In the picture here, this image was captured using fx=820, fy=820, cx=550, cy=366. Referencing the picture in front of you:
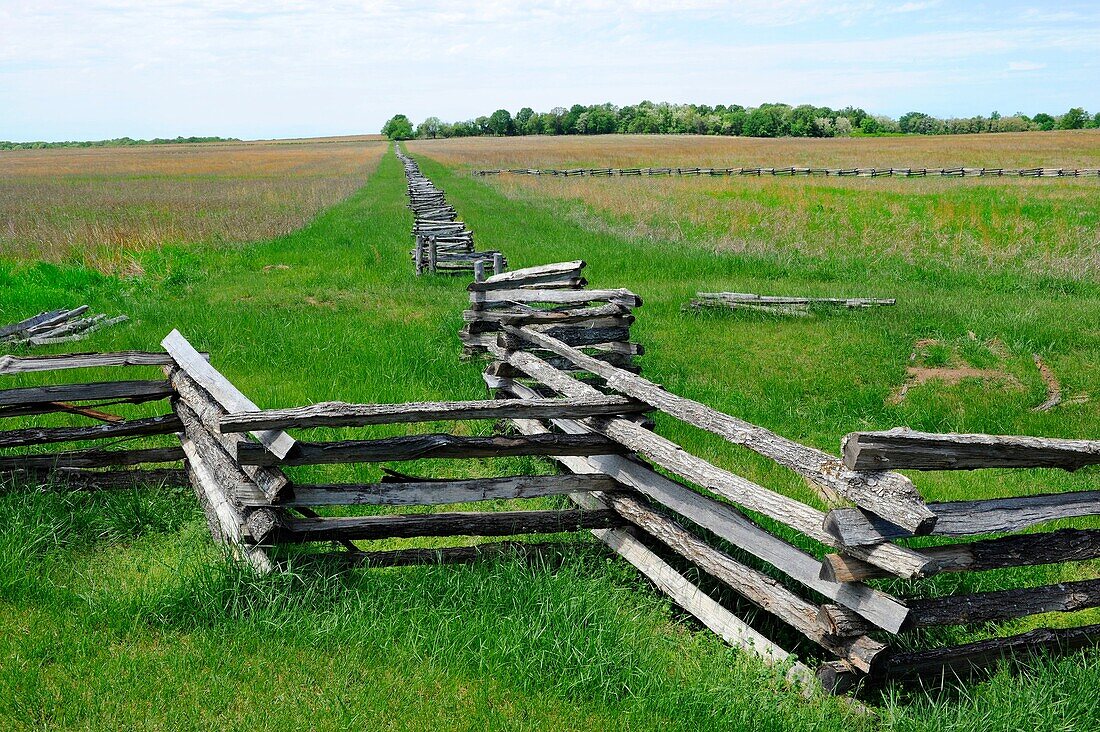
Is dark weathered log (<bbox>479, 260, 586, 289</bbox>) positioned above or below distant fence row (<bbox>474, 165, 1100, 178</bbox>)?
below

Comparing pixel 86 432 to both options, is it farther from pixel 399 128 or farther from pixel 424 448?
pixel 399 128

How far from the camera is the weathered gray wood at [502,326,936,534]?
3.13 metres

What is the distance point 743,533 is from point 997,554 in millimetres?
1131

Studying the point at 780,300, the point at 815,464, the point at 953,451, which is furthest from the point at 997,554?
the point at 780,300

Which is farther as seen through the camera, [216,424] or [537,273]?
[537,273]

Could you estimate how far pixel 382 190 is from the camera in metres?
34.6

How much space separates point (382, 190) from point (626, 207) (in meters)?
13.3

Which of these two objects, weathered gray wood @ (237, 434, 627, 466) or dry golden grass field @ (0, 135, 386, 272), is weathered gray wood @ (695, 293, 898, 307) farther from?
dry golden grass field @ (0, 135, 386, 272)

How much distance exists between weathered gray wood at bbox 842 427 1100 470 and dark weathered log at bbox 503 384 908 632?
59cm

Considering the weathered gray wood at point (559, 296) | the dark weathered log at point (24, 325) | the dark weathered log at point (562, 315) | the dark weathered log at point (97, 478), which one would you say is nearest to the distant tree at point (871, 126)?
the weathered gray wood at point (559, 296)

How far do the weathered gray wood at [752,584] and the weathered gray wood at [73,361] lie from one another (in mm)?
3297

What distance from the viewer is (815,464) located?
3.57 m

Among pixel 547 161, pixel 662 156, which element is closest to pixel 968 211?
pixel 547 161

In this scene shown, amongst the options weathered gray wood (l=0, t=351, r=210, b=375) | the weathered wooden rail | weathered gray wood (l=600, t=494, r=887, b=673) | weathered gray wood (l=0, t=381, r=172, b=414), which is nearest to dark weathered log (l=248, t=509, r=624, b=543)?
weathered gray wood (l=600, t=494, r=887, b=673)
